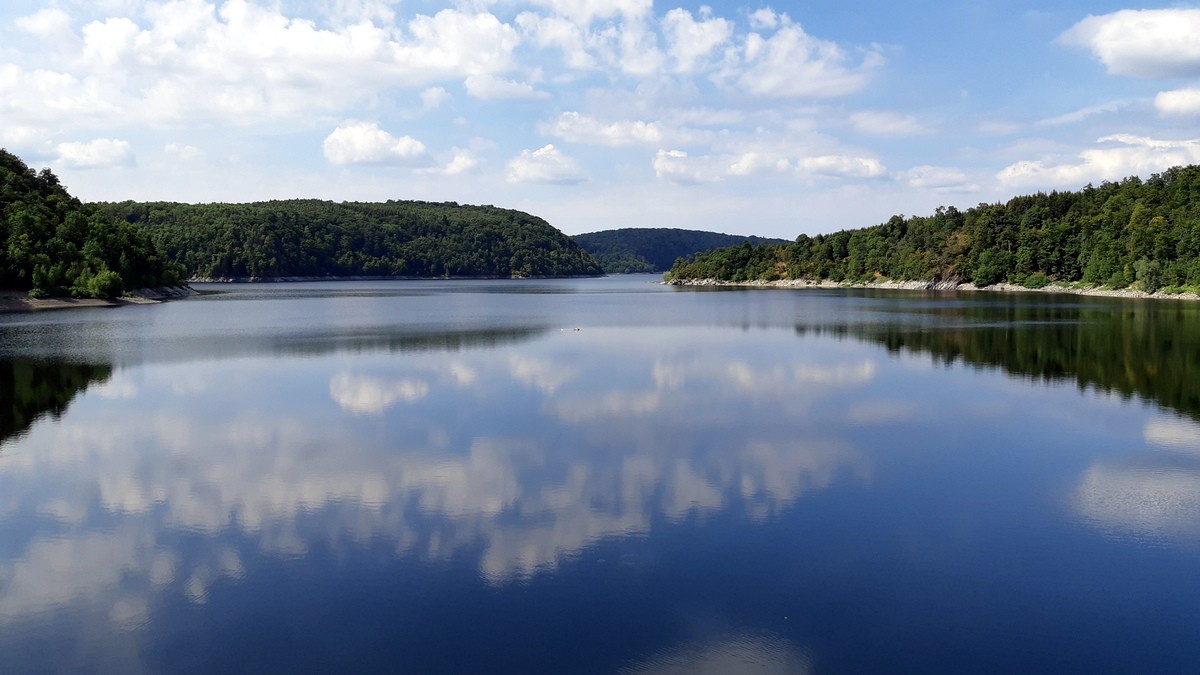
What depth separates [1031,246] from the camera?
100 m

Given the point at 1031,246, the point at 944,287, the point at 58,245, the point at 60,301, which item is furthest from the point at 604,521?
the point at 944,287

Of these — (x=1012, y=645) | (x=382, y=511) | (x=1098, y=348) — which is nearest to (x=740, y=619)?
(x=1012, y=645)

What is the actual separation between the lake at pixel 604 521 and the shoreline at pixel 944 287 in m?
56.3

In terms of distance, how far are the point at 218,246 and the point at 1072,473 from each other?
166 meters

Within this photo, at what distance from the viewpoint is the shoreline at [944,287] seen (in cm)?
7669

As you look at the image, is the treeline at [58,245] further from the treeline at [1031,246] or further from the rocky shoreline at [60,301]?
the treeline at [1031,246]

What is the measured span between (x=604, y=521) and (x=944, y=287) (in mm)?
112093

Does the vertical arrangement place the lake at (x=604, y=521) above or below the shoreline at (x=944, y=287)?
below

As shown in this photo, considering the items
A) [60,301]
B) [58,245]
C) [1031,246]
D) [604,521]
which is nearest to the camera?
[604,521]

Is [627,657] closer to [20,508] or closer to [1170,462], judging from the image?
[20,508]

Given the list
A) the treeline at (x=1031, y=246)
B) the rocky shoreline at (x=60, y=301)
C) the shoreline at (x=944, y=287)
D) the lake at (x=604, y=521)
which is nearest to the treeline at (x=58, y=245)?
the rocky shoreline at (x=60, y=301)

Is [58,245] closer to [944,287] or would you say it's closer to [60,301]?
[60,301]

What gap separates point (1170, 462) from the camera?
1634 cm

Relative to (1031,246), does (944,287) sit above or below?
below
